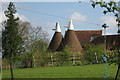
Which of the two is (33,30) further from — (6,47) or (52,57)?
(6,47)

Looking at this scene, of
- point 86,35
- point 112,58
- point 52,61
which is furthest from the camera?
point 86,35

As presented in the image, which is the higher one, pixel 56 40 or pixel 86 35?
pixel 86 35

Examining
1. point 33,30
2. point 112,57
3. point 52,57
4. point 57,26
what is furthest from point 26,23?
point 112,57

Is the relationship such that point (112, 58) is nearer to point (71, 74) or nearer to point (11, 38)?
point (11, 38)

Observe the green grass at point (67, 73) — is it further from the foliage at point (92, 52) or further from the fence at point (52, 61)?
the foliage at point (92, 52)

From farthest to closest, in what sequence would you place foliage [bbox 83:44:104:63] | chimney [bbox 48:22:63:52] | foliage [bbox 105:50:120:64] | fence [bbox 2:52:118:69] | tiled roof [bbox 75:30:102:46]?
→ tiled roof [bbox 75:30:102:46] → chimney [bbox 48:22:63:52] → foliage [bbox 83:44:104:63] → fence [bbox 2:52:118:69] → foliage [bbox 105:50:120:64]

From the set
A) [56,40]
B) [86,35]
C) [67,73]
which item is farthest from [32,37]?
[67,73]

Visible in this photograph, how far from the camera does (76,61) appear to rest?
83.3ft

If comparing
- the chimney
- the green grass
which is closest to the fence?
the green grass

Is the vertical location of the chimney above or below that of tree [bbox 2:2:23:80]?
above

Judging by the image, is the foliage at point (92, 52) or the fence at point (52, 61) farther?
the foliage at point (92, 52)

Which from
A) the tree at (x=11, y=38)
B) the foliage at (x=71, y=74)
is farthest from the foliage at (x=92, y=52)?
the tree at (x=11, y=38)

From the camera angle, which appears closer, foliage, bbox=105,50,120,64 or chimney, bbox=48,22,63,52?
foliage, bbox=105,50,120,64

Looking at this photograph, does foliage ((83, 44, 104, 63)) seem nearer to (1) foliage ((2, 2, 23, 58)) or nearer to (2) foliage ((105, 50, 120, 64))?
(1) foliage ((2, 2, 23, 58))
